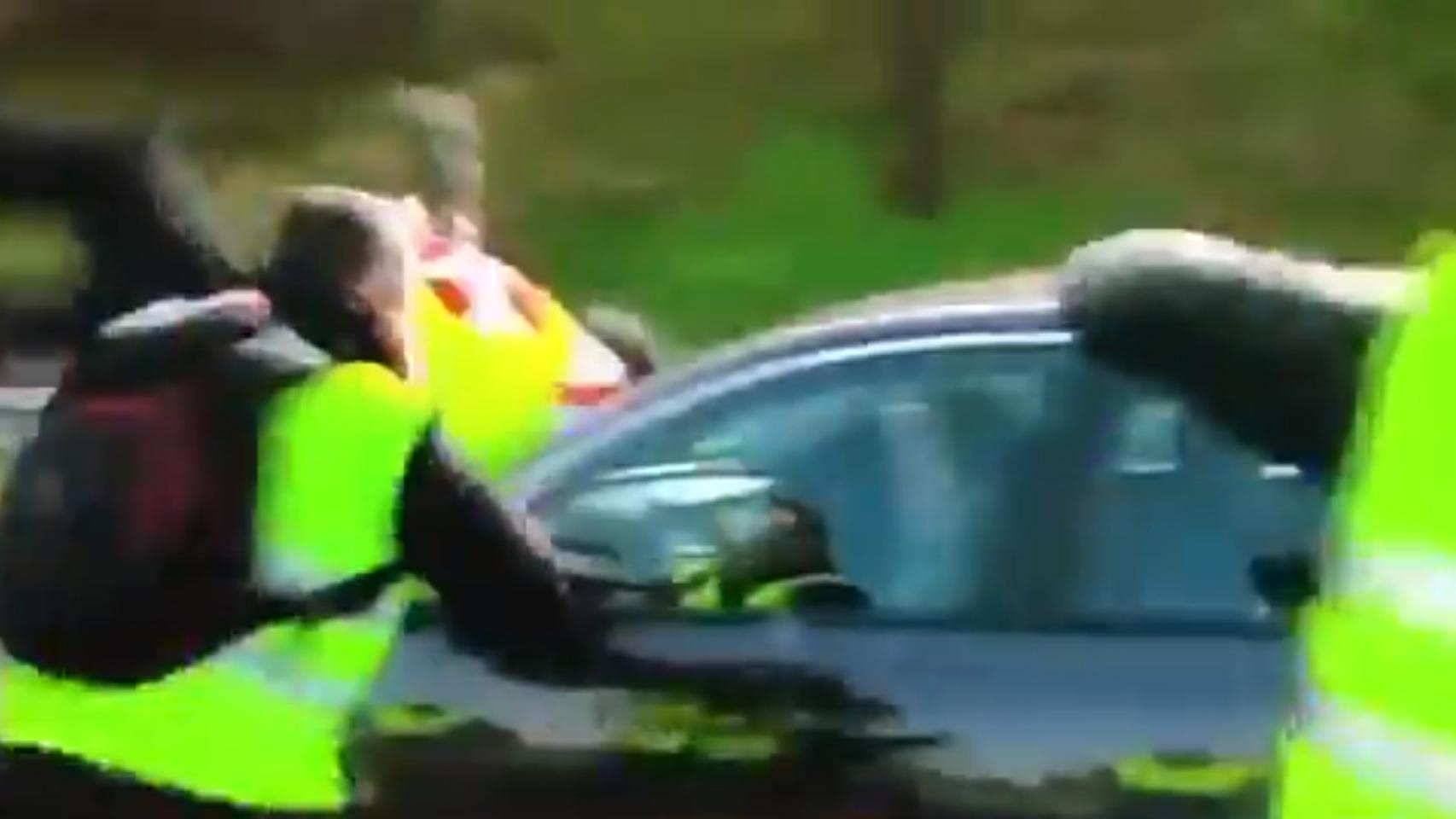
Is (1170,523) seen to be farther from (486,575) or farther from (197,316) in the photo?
(197,316)

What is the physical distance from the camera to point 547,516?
3.15m

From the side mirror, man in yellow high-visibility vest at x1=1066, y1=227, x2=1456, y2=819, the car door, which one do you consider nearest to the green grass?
the car door

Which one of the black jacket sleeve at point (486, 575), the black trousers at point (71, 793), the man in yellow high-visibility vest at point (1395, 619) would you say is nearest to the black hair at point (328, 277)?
the black jacket sleeve at point (486, 575)

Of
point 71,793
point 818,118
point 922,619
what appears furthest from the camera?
point 71,793

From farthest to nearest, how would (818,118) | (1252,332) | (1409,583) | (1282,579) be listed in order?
(1282,579) → (818,118) → (1252,332) → (1409,583)

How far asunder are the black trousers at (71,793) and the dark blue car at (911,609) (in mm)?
272

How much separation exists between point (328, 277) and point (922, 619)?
698 mm

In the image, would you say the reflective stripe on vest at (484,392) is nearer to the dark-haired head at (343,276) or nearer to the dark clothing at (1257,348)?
the dark-haired head at (343,276)

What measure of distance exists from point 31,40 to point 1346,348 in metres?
1.34

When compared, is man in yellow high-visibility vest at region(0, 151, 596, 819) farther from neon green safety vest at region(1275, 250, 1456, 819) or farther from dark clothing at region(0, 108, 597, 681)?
neon green safety vest at region(1275, 250, 1456, 819)

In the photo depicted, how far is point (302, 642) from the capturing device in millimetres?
3248

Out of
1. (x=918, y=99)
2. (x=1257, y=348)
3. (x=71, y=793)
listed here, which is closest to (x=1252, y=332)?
(x=1257, y=348)

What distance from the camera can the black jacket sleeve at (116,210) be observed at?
320 centimetres

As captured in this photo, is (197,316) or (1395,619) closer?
(1395,619)
